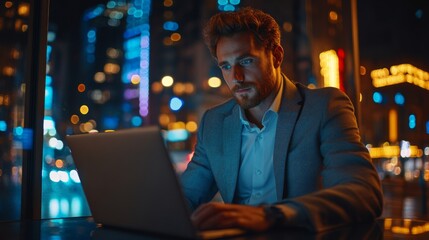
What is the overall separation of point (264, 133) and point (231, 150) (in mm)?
131

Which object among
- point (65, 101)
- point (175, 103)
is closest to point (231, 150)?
point (65, 101)

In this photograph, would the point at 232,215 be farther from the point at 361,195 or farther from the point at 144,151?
the point at 361,195

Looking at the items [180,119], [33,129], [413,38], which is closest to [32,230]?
[33,129]

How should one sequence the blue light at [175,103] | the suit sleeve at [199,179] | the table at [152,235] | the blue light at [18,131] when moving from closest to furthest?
1. the table at [152,235]
2. the suit sleeve at [199,179]
3. the blue light at [18,131]
4. the blue light at [175,103]

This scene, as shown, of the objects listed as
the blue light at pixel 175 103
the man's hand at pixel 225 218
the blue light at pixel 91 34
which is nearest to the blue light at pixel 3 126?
the man's hand at pixel 225 218

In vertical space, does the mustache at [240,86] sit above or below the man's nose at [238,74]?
below

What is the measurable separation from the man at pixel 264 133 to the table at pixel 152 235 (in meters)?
0.11

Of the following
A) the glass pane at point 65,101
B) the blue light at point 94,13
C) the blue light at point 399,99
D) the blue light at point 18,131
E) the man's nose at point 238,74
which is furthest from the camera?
the blue light at point 399,99

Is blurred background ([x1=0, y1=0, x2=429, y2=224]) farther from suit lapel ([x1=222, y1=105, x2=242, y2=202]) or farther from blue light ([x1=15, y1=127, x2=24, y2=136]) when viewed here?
suit lapel ([x1=222, y1=105, x2=242, y2=202])

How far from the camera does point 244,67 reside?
1.45m

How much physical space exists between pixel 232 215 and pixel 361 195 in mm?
357

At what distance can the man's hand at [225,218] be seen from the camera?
88 cm

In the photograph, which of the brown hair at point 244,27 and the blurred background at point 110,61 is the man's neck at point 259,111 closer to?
the brown hair at point 244,27

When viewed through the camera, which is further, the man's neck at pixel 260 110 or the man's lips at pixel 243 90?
the man's neck at pixel 260 110
